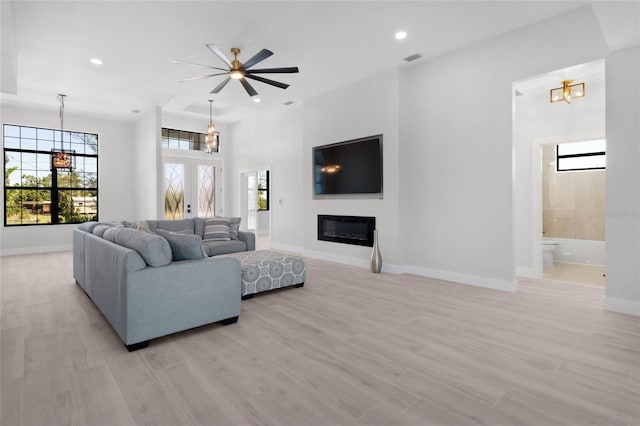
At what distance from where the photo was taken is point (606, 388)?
6.42 ft

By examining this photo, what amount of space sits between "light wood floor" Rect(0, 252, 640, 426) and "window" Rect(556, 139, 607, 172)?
3.94 metres

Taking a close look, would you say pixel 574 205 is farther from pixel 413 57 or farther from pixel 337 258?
pixel 337 258

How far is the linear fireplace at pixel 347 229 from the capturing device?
5559 mm

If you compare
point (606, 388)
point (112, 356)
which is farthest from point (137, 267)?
point (606, 388)

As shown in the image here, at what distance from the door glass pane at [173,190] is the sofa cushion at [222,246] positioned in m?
3.70

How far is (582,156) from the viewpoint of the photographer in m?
6.50

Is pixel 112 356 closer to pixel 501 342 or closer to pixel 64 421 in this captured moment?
pixel 64 421

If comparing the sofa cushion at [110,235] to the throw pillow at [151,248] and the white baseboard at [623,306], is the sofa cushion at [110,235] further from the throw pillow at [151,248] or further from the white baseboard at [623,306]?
the white baseboard at [623,306]

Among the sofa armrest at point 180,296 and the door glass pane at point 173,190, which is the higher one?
the door glass pane at point 173,190

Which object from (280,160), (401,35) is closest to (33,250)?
(280,160)

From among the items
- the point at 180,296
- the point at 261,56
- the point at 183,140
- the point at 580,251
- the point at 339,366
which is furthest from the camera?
the point at 183,140

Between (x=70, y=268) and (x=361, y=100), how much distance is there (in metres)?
5.71

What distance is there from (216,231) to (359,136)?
9.61 feet

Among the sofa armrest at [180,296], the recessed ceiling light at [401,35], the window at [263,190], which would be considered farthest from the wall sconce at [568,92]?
the window at [263,190]
